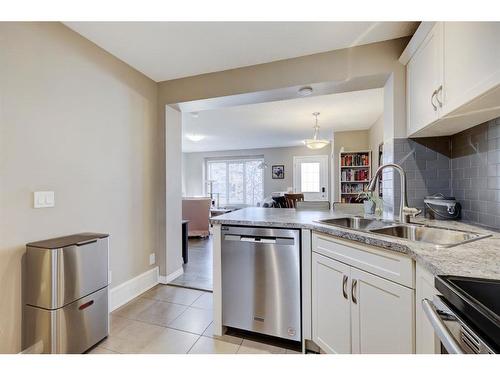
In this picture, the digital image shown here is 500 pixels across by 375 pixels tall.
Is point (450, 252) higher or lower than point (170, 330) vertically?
higher

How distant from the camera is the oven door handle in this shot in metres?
0.55

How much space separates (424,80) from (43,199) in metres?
2.82

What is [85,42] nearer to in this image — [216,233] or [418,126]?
[216,233]

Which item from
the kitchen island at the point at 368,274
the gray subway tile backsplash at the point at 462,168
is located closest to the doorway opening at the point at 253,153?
the gray subway tile backsplash at the point at 462,168

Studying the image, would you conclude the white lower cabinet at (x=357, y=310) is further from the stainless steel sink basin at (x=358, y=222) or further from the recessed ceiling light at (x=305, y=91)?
the recessed ceiling light at (x=305, y=91)

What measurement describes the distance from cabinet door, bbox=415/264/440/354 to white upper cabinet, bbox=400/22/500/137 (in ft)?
2.77

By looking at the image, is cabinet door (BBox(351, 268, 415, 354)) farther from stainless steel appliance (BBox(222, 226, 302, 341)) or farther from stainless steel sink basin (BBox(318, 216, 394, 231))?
stainless steel sink basin (BBox(318, 216, 394, 231))

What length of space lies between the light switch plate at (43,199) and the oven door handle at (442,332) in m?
2.22

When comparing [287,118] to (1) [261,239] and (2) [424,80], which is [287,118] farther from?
(1) [261,239]

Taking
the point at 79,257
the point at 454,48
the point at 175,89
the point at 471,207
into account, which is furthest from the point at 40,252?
the point at 471,207

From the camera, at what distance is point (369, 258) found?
4.04 feet

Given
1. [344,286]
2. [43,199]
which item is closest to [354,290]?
[344,286]

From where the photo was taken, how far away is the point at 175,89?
9.08ft

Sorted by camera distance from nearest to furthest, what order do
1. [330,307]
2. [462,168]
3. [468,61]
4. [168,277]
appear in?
1. [468,61]
2. [330,307]
3. [462,168]
4. [168,277]
